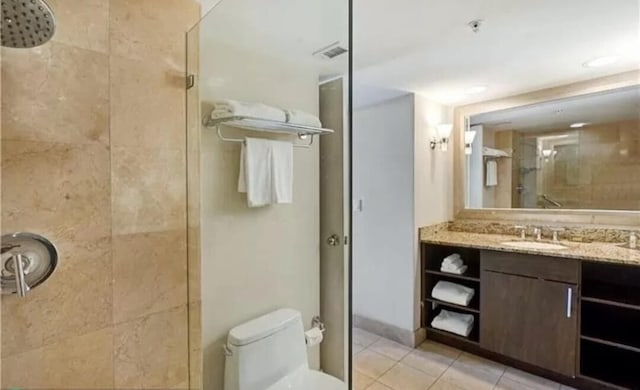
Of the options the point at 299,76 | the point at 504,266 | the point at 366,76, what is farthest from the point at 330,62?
the point at 504,266

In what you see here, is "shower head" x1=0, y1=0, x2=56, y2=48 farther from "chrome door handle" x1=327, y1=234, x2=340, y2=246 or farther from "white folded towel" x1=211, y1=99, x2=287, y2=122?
"chrome door handle" x1=327, y1=234, x2=340, y2=246

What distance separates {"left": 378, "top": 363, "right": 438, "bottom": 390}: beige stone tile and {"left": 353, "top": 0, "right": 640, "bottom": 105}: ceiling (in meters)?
2.16

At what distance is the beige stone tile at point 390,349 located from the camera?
2556 mm

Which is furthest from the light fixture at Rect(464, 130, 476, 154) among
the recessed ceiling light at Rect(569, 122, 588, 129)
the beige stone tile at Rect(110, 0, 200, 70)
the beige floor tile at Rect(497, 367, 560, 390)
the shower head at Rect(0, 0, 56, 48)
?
the shower head at Rect(0, 0, 56, 48)

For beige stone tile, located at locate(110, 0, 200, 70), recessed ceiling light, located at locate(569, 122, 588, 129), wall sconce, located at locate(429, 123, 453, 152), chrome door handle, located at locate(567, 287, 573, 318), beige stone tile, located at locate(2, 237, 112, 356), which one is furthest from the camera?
wall sconce, located at locate(429, 123, 453, 152)

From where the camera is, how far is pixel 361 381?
2219mm

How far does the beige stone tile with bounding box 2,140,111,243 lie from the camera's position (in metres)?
0.92

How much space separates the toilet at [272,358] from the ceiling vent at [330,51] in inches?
51.3

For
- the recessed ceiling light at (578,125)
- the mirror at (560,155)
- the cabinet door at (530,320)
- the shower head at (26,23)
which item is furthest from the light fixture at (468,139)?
the shower head at (26,23)

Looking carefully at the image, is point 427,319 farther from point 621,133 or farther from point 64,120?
point 64,120

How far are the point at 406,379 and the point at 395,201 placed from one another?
1375 millimetres

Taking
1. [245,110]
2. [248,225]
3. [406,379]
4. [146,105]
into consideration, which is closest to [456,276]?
[406,379]

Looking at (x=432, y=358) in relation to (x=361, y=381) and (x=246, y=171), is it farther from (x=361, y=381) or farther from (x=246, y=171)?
(x=246, y=171)

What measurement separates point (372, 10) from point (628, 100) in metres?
2.19
